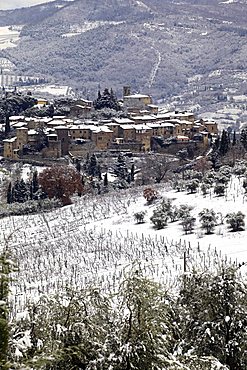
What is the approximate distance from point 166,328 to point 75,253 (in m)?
14.6

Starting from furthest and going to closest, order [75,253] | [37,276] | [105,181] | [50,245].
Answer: [105,181], [50,245], [75,253], [37,276]

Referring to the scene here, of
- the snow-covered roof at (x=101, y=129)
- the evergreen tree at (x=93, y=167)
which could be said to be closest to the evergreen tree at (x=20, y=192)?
the evergreen tree at (x=93, y=167)

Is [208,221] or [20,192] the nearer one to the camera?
[208,221]

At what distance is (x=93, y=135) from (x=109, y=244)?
22309 mm

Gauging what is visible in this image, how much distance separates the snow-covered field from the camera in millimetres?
16828

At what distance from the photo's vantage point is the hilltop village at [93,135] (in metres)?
43.0

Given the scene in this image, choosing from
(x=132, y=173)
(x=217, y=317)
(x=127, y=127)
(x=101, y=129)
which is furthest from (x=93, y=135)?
(x=217, y=317)

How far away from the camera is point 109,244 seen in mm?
21422

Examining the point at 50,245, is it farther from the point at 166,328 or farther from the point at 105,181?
the point at 166,328

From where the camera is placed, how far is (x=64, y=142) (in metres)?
43.1

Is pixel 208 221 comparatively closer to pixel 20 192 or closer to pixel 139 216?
pixel 139 216

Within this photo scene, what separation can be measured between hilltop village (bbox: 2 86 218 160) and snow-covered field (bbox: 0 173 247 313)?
1371 centimetres

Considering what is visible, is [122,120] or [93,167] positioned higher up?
[122,120]

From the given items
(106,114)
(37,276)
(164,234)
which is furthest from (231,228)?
(106,114)
